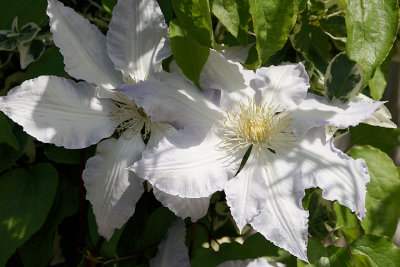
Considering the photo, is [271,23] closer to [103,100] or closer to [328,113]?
[328,113]

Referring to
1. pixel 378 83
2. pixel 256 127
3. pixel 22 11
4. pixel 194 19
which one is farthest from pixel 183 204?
pixel 22 11

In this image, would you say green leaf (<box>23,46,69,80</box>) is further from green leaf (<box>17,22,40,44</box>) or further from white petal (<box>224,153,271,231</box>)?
white petal (<box>224,153,271,231</box>)

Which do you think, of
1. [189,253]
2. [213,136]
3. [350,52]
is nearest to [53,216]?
[189,253]

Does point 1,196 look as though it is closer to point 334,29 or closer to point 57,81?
point 57,81

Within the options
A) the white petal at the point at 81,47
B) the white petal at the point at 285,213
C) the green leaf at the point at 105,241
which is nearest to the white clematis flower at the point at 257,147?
the white petal at the point at 285,213

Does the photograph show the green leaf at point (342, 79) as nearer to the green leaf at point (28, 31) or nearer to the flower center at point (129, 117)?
the flower center at point (129, 117)

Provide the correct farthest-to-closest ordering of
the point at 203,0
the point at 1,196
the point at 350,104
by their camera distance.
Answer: the point at 1,196 → the point at 350,104 → the point at 203,0
